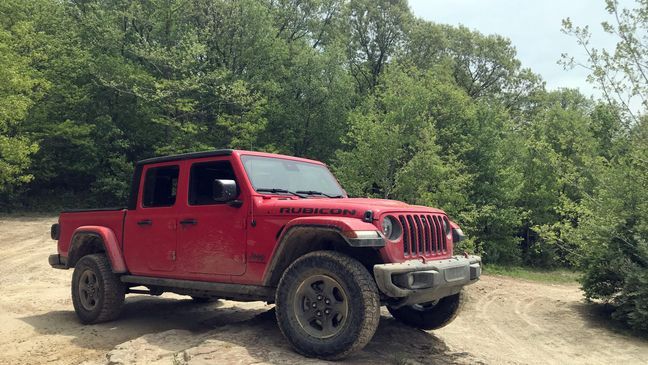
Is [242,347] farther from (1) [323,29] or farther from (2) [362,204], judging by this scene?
(1) [323,29]

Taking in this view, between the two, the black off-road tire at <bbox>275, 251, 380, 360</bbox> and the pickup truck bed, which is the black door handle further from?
the black off-road tire at <bbox>275, 251, 380, 360</bbox>

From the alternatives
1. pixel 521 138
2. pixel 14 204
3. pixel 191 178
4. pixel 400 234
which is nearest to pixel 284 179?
pixel 191 178

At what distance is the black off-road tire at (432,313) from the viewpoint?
5.57 meters

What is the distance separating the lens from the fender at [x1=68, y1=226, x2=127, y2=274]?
21.1 ft

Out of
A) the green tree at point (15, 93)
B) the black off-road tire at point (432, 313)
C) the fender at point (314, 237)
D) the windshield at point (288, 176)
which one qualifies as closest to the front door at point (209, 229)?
the windshield at point (288, 176)

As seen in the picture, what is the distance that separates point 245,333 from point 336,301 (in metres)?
1.31

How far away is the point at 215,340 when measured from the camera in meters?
4.88

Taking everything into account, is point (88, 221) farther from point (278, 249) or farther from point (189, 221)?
point (278, 249)

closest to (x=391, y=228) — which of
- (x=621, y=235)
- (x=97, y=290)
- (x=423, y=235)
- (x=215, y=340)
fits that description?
(x=423, y=235)

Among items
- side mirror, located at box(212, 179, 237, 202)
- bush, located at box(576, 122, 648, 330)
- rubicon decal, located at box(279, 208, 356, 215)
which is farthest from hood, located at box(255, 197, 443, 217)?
bush, located at box(576, 122, 648, 330)

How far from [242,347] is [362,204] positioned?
5.85 feet

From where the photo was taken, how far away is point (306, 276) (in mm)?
4480

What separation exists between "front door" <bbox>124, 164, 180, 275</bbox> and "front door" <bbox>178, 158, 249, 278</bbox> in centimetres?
22

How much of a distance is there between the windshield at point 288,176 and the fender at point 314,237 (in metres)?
0.81
